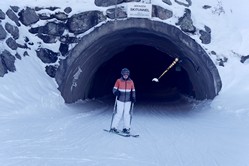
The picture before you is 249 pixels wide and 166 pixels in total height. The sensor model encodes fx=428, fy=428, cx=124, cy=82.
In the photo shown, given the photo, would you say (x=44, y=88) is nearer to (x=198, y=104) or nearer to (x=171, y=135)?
(x=171, y=135)

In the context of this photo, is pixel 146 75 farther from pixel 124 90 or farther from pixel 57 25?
pixel 124 90

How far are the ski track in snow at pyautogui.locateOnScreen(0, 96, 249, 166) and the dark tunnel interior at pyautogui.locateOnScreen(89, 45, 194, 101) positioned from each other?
22.1 ft

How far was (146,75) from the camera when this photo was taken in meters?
31.6

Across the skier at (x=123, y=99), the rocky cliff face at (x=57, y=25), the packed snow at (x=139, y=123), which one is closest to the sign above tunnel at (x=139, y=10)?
the rocky cliff face at (x=57, y=25)

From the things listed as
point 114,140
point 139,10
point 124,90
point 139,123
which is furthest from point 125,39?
point 114,140

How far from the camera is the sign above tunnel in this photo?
568 inches

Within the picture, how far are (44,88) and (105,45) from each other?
3364mm

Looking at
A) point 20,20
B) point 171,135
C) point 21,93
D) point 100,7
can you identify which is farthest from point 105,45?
point 171,135

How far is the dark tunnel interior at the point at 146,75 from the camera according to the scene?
2161cm

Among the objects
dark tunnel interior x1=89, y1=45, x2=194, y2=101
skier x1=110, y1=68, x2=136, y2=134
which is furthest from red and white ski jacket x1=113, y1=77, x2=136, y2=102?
dark tunnel interior x1=89, y1=45, x2=194, y2=101

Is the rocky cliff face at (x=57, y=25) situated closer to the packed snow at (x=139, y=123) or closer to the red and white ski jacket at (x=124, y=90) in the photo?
the packed snow at (x=139, y=123)

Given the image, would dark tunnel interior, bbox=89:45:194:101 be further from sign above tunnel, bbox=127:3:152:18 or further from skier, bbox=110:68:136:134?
skier, bbox=110:68:136:134

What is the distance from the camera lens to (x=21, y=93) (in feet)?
41.9

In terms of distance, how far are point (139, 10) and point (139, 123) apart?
390cm
